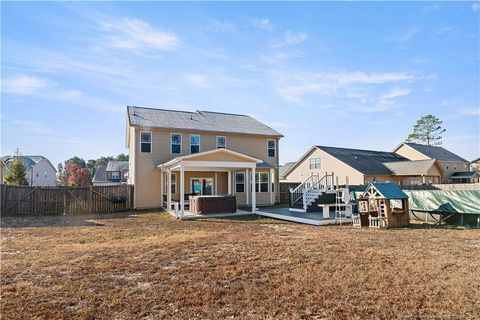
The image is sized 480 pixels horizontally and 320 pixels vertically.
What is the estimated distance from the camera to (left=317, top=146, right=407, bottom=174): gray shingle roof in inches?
1209

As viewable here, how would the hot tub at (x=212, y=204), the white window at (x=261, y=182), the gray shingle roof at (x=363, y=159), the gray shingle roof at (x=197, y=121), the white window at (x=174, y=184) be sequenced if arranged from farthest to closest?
the gray shingle roof at (x=363, y=159) → the white window at (x=261, y=182) → the white window at (x=174, y=184) → the gray shingle roof at (x=197, y=121) → the hot tub at (x=212, y=204)

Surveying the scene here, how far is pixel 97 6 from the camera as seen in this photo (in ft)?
29.3

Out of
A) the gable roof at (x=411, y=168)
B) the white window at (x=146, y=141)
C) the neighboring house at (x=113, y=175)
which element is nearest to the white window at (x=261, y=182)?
the white window at (x=146, y=141)

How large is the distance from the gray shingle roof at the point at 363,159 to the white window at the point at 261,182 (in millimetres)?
12396

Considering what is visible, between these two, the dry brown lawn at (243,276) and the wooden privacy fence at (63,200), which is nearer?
the dry brown lawn at (243,276)

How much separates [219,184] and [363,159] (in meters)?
19.7

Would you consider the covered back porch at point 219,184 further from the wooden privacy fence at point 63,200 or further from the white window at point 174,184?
the wooden privacy fence at point 63,200

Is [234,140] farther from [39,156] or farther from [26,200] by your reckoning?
[39,156]

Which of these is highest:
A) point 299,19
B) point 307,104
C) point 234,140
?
point 299,19

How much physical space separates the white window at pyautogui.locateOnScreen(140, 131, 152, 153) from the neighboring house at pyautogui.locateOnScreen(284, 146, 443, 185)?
1758 centimetres

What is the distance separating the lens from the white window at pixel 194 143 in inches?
797

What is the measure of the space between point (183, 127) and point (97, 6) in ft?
36.5

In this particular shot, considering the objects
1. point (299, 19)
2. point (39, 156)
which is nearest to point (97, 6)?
point (299, 19)

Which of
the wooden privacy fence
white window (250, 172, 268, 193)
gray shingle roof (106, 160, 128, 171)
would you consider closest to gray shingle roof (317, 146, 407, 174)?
white window (250, 172, 268, 193)
